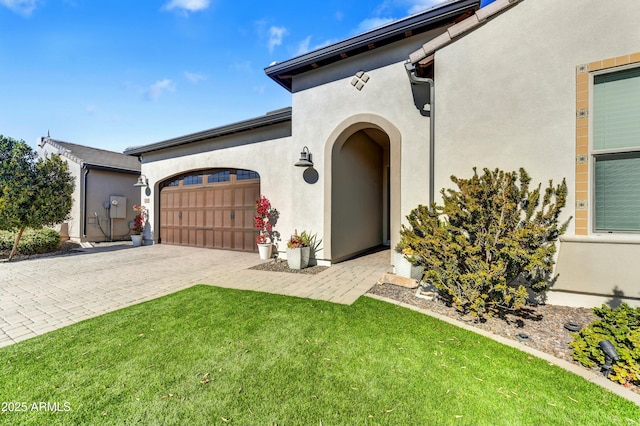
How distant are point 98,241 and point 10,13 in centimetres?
936

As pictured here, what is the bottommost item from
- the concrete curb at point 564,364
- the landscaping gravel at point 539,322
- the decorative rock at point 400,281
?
the concrete curb at point 564,364

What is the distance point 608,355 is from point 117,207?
16632mm

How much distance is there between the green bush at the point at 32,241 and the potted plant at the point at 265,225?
819 cm

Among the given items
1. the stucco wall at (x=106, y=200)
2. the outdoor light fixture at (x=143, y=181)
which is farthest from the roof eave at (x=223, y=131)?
the stucco wall at (x=106, y=200)

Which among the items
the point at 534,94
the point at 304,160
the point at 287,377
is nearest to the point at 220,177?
the point at 304,160

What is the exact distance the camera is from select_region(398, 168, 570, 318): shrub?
357 centimetres

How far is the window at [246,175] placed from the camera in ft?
30.6

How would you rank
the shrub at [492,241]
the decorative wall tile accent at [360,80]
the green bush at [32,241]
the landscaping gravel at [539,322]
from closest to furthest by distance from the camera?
the landscaping gravel at [539,322]
the shrub at [492,241]
the decorative wall tile accent at [360,80]
the green bush at [32,241]

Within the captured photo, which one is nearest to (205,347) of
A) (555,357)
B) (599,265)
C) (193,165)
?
(555,357)

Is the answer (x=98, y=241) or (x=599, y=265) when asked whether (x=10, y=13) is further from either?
(x=599, y=265)

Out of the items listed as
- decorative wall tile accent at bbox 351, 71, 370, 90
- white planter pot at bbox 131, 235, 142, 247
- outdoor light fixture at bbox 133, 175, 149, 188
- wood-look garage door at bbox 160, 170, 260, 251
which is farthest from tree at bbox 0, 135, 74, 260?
decorative wall tile accent at bbox 351, 71, 370, 90

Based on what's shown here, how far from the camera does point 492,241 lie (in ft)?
12.2

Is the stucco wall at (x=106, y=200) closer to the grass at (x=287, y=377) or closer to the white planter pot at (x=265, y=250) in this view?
the white planter pot at (x=265, y=250)

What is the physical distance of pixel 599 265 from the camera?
3.63 m
